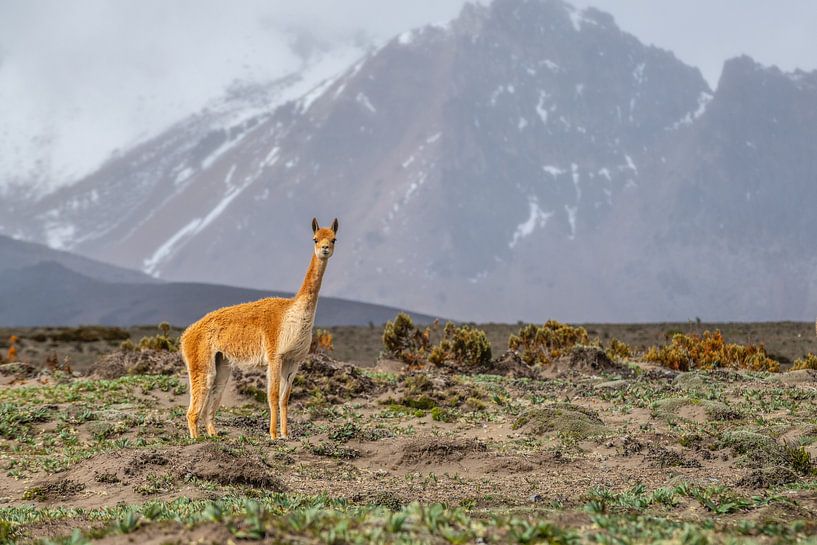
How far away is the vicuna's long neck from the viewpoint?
15.4 metres

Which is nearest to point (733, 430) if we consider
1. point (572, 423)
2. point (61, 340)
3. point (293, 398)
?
point (572, 423)

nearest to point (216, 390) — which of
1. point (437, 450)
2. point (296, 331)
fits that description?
point (296, 331)

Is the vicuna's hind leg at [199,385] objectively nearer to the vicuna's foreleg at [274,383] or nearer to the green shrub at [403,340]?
the vicuna's foreleg at [274,383]

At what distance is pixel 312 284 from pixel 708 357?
66.1 feet

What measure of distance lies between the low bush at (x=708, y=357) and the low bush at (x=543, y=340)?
9.16 ft

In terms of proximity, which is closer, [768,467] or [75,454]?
[768,467]

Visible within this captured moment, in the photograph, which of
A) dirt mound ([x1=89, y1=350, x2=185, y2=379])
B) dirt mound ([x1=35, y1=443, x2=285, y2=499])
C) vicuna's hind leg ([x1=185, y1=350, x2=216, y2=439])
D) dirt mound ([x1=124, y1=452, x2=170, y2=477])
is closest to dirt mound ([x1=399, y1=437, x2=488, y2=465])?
dirt mound ([x1=35, y1=443, x2=285, y2=499])

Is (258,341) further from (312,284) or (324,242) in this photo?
(324,242)

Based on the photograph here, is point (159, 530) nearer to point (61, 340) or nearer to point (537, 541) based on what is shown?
point (537, 541)

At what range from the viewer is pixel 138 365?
25469mm

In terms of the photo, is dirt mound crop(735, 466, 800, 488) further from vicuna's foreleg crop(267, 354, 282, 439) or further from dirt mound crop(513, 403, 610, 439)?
vicuna's foreleg crop(267, 354, 282, 439)

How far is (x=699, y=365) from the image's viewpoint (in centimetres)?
3077

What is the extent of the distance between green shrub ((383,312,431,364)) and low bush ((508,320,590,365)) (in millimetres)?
3440

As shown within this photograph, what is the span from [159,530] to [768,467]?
9533 millimetres
